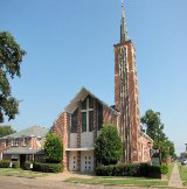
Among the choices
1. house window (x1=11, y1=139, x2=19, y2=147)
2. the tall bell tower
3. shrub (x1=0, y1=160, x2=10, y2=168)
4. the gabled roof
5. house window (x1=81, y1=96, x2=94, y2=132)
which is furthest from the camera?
house window (x1=11, y1=139, x2=19, y2=147)

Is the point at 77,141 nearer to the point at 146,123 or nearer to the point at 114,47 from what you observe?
the point at 114,47

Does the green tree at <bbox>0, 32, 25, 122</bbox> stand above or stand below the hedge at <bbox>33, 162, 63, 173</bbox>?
above

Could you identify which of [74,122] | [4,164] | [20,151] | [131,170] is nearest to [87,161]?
[74,122]

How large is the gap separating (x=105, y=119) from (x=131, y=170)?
8272mm

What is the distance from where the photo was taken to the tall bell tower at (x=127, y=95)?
38031mm

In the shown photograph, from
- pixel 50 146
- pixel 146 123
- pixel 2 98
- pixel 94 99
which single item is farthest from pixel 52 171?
pixel 146 123

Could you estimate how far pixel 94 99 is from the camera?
4197cm

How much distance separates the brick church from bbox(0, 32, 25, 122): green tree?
1349cm

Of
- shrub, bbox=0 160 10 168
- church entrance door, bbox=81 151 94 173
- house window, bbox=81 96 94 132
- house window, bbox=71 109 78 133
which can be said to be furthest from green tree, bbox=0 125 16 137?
church entrance door, bbox=81 151 94 173

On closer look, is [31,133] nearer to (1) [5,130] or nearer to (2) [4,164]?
(2) [4,164]

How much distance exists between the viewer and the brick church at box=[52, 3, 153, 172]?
127ft

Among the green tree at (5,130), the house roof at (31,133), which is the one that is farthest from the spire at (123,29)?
the green tree at (5,130)

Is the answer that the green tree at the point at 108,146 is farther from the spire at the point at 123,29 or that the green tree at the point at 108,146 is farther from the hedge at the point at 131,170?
the spire at the point at 123,29

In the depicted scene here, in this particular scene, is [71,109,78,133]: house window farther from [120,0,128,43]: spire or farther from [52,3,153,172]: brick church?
[120,0,128,43]: spire
